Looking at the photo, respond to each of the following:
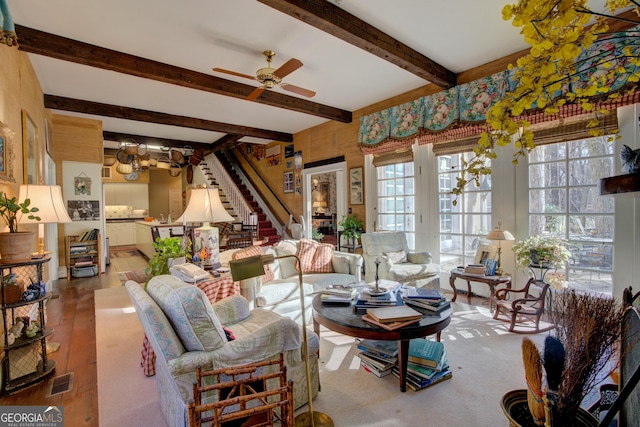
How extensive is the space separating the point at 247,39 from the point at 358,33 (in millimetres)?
1186

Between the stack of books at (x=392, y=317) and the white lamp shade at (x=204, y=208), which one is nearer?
the stack of books at (x=392, y=317)

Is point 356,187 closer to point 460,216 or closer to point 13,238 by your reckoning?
point 460,216

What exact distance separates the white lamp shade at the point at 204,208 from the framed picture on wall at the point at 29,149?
6.52 ft

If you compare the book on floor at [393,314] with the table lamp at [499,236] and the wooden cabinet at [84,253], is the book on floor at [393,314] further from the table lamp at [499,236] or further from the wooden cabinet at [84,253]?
the wooden cabinet at [84,253]

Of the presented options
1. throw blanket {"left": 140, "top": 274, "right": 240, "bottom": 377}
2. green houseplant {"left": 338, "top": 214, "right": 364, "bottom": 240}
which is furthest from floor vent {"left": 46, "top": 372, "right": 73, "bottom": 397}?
green houseplant {"left": 338, "top": 214, "right": 364, "bottom": 240}

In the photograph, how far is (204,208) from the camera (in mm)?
2977

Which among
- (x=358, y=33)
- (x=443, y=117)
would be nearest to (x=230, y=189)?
(x=443, y=117)

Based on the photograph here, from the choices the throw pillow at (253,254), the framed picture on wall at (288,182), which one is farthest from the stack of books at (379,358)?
the framed picture on wall at (288,182)

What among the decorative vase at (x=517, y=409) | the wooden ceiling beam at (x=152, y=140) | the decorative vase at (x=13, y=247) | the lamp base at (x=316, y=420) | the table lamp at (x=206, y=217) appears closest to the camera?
the decorative vase at (x=517, y=409)

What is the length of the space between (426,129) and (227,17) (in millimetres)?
2993

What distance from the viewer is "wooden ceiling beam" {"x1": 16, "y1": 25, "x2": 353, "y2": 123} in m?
3.25

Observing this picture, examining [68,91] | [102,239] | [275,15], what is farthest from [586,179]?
[102,239]

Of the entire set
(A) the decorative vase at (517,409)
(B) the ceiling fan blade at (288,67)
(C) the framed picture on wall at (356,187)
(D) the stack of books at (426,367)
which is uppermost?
(B) the ceiling fan blade at (288,67)

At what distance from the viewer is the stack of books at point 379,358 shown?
2.47 metres
